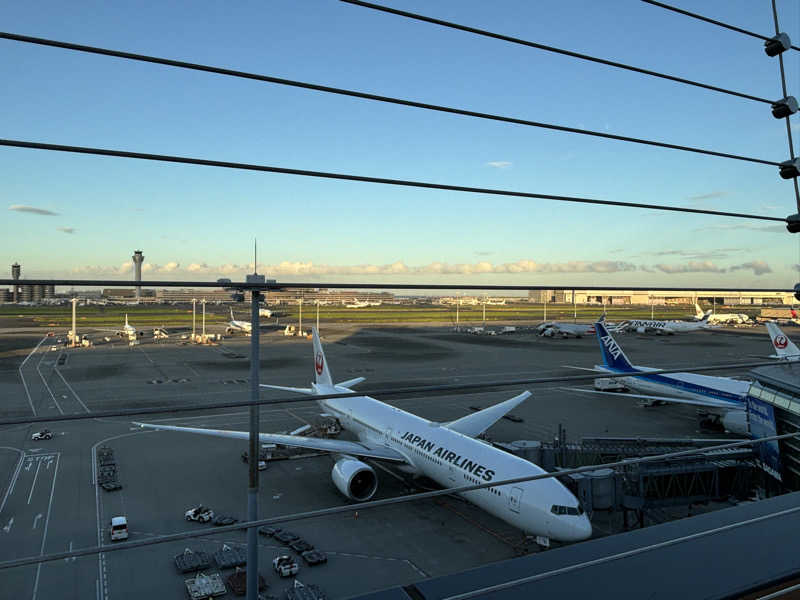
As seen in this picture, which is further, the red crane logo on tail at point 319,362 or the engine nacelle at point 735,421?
the red crane logo on tail at point 319,362

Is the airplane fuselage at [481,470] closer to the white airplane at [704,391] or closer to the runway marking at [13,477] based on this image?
the white airplane at [704,391]

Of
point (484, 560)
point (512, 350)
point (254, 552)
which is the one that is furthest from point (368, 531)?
point (512, 350)

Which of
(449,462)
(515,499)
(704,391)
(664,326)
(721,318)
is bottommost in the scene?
(515,499)

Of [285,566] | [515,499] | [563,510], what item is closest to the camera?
[285,566]

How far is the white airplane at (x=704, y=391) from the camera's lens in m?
27.8

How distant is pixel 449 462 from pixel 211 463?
476 inches

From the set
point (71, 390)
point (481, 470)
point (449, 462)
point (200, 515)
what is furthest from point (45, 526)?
point (71, 390)

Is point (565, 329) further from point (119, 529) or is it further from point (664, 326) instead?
point (119, 529)

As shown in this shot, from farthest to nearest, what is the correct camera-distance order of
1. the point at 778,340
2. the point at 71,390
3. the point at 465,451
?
1. the point at 71,390
2. the point at 778,340
3. the point at 465,451

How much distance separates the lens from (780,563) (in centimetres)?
278

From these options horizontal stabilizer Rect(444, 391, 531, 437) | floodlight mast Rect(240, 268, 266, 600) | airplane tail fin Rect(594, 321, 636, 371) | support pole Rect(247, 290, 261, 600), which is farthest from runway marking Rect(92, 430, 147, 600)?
airplane tail fin Rect(594, 321, 636, 371)

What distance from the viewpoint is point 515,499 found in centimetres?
1571

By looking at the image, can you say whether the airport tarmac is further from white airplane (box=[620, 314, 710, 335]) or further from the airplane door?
white airplane (box=[620, 314, 710, 335])

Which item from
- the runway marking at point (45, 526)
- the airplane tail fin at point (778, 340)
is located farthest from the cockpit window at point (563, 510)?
the airplane tail fin at point (778, 340)
